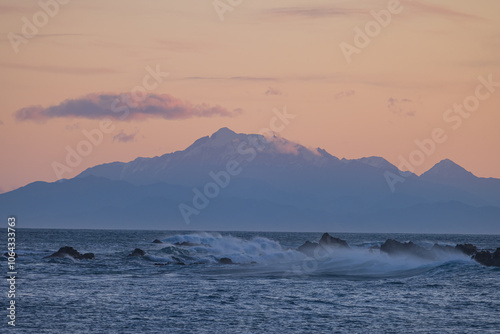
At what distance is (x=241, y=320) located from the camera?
37719 millimetres

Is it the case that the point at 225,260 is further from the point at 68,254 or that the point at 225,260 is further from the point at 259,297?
the point at 259,297

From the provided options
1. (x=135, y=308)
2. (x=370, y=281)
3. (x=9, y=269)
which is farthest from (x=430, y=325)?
(x=9, y=269)

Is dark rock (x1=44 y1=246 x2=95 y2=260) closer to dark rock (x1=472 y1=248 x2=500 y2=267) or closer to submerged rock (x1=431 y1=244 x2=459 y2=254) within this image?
submerged rock (x1=431 y1=244 x2=459 y2=254)

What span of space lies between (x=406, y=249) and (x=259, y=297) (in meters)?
35.5

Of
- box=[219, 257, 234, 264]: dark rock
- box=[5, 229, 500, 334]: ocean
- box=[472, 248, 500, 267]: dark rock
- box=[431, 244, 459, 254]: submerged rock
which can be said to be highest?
box=[431, 244, 459, 254]: submerged rock

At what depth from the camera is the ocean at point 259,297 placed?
119ft

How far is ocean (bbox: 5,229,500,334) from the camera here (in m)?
36.2

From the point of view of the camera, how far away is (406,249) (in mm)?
78000

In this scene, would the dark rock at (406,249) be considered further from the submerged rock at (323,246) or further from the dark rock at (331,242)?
the dark rock at (331,242)

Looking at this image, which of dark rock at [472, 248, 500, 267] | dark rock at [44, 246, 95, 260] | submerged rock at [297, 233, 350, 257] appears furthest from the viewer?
submerged rock at [297, 233, 350, 257]

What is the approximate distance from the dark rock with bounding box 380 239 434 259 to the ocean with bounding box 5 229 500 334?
1.56m

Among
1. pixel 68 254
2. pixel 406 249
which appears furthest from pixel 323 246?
pixel 68 254

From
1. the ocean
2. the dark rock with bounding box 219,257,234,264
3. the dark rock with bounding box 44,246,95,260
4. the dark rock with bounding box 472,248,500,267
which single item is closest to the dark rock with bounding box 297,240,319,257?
the dark rock with bounding box 219,257,234,264

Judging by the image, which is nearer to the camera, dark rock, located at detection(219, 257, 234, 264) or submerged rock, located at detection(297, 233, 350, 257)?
dark rock, located at detection(219, 257, 234, 264)
